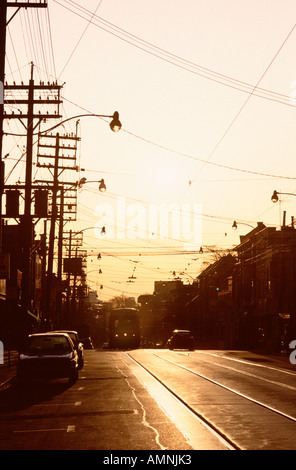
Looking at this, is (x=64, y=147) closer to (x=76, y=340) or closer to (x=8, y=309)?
(x=8, y=309)

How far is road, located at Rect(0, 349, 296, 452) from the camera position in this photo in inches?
534

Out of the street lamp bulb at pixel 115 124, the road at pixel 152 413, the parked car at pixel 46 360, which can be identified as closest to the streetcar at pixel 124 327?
the road at pixel 152 413

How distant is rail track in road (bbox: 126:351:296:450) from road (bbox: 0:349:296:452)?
2 cm

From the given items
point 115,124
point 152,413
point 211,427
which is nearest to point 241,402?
point 152,413

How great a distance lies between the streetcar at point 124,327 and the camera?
232 feet

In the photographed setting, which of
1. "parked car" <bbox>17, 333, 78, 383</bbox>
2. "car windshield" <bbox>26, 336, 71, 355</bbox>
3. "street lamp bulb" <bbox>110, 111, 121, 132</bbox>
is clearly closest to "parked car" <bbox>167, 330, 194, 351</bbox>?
"car windshield" <bbox>26, 336, 71, 355</bbox>

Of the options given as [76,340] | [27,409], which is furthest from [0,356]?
[27,409]

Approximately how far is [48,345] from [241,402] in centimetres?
832

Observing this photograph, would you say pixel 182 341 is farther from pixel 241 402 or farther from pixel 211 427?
pixel 211 427

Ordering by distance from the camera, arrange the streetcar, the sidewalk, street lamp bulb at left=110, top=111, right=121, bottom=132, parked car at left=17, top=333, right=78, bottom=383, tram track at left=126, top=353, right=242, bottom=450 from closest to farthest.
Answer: tram track at left=126, top=353, right=242, bottom=450, parked car at left=17, top=333, right=78, bottom=383, street lamp bulb at left=110, top=111, right=121, bottom=132, the sidewalk, the streetcar

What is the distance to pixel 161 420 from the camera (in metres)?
16.7

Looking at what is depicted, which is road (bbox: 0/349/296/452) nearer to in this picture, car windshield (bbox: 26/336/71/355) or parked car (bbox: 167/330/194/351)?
car windshield (bbox: 26/336/71/355)
